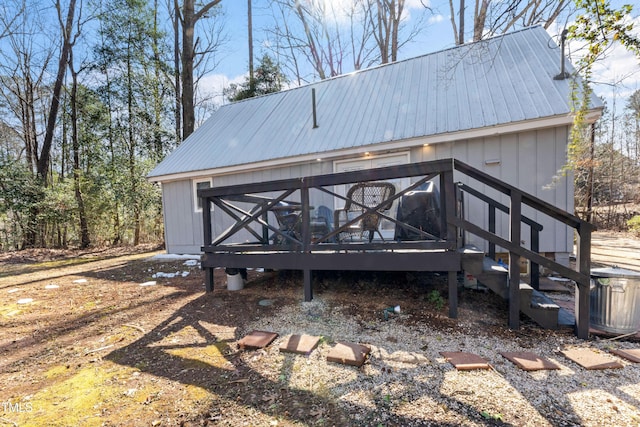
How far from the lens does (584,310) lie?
267cm

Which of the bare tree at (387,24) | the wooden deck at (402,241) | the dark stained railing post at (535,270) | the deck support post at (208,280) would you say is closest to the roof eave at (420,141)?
the wooden deck at (402,241)

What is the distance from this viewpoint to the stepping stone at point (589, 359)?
85.0 inches

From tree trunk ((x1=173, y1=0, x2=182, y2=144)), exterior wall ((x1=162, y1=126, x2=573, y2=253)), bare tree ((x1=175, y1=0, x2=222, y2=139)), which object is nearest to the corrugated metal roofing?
exterior wall ((x1=162, y1=126, x2=573, y2=253))

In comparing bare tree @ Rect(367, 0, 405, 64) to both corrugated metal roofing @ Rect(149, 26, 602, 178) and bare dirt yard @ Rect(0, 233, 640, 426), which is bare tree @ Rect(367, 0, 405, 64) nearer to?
corrugated metal roofing @ Rect(149, 26, 602, 178)

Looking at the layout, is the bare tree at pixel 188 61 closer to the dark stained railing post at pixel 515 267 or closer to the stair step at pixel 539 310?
the dark stained railing post at pixel 515 267

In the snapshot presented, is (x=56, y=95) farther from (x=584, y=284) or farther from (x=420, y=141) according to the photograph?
(x=584, y=284)

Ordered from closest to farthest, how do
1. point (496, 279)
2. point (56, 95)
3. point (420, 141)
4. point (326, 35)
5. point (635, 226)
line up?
point (496, 279) → point (420, 141) → point (635, 226) → point (56, 95) → point (326, 35)

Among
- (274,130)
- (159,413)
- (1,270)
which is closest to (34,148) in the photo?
(1,270)

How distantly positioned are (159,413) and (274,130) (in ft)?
22.6

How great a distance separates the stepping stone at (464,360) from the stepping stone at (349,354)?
0.62 meters

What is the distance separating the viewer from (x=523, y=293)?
9.39 ft

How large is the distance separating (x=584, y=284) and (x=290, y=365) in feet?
8.76

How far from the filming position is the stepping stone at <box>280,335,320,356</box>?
2496 millimetres

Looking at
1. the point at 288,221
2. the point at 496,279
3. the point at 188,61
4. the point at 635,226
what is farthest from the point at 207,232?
the point at 635,226
